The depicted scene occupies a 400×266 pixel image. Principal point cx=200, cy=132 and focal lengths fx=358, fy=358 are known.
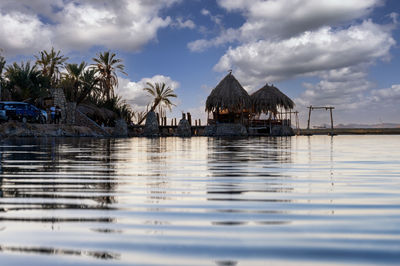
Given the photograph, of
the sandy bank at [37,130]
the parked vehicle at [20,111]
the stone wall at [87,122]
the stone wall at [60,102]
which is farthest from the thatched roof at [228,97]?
the parked vehicle at [20,111]

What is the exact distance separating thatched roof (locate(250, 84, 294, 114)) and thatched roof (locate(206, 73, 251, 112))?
1278 millimetres

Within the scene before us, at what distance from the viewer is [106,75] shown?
149ft

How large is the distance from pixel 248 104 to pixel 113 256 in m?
34.4

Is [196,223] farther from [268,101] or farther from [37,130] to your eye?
[268,101]

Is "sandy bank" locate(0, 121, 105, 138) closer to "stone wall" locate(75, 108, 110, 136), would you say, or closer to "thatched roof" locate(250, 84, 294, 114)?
"stone wall" locate(75, 108, 110, 136)

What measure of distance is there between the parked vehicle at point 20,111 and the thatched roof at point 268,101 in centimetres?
2133

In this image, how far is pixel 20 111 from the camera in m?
23.9

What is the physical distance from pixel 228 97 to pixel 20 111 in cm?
1825

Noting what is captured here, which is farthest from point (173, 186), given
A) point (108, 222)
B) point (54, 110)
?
point (54, 110)

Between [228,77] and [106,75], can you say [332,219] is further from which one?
[106,75]

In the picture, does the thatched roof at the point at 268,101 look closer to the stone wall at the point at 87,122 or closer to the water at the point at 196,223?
the stone wall at the point at 87,122

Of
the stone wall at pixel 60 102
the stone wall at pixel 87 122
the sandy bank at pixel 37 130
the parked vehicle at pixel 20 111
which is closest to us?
the sandy bank at pixel 37 130

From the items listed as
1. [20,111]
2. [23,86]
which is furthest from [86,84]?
[20,111]

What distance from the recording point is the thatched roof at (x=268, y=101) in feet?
121
